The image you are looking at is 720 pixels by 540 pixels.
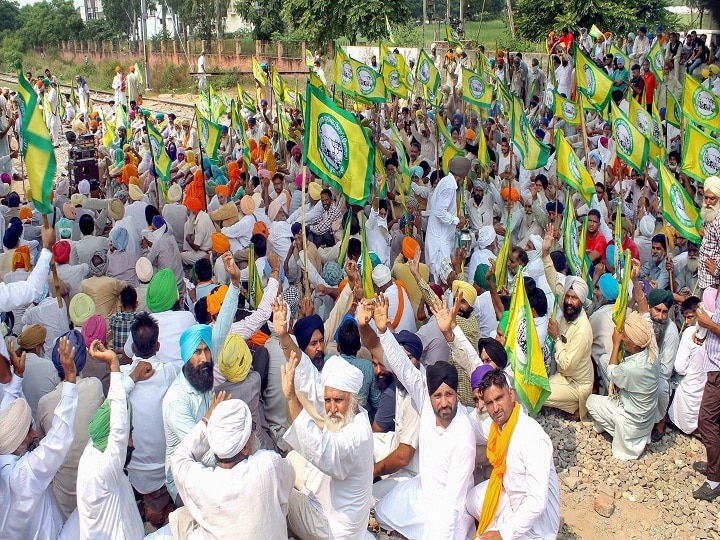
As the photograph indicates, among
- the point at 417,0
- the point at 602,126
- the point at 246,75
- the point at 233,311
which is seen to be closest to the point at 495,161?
the point at 602,126

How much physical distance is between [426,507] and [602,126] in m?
9.43

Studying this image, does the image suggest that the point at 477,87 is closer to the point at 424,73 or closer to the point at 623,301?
the point at 424,73

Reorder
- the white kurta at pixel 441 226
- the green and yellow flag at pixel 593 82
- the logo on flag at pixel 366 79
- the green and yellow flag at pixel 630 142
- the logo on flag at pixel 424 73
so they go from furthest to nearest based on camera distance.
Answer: the logo on flag at pixel 424 73 < the logo on flag at pixel 366 79 < the green and yellow flag at pixel 593 82 < the green and yellow flag at pixel 630 142 < the white kurta at pixel 441 226

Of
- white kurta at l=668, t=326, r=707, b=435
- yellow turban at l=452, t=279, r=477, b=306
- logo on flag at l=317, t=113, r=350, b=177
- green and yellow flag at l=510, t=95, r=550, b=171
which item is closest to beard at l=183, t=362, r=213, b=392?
yellow turban at l=452, t=279, r=477, b=306

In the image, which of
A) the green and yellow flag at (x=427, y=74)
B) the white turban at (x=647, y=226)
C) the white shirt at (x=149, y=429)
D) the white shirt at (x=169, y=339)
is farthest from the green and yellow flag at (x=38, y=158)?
the green and yellow flag at (x=427, y=74)

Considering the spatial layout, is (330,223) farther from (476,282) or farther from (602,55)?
(602,55)

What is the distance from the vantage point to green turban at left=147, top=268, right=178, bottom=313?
519cm

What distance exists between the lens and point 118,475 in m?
3.61

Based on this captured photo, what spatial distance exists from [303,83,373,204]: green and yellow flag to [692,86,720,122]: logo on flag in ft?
14.7

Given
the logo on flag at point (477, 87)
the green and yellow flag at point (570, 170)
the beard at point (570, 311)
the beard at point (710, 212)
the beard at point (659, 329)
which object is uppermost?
the logo on flag at point (477, 87)

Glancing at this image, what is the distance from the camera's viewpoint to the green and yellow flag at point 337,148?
5551 mm

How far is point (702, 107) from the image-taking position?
27.4ft

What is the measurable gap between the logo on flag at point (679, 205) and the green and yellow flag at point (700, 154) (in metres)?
0.78

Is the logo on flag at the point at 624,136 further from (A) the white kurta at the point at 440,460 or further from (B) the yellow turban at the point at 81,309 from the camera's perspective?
(B) the yellow turban at the point at 81,309
